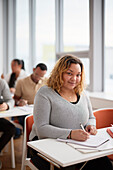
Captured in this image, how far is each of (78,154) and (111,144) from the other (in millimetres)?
298

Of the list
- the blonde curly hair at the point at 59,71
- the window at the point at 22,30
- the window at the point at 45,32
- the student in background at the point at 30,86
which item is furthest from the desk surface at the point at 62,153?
the window at the point at 22,30

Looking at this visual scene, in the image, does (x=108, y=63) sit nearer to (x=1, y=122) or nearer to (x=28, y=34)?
(x=1, y=122)

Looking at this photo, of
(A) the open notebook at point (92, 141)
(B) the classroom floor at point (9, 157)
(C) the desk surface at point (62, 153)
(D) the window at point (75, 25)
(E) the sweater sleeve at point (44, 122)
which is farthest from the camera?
(D) the window at point (75, 25)

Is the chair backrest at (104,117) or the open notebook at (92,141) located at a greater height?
the open notebook at (92,141)

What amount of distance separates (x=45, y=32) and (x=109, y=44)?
6.91 feet

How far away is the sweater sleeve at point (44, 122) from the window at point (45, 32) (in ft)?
10.5

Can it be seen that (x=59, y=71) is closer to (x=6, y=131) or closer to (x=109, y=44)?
(x=6, y=131)

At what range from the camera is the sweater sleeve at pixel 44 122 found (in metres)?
1.66

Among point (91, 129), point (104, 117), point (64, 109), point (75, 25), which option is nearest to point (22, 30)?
point (75, 25)

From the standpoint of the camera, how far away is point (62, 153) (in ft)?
4.35

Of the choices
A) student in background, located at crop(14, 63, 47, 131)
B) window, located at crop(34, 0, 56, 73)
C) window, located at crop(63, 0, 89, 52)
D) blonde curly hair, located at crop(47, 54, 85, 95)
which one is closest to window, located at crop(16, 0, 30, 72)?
window, located at crop(34, 0, 56, 73)

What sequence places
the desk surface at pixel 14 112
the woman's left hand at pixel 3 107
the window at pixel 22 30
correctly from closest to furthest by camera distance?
the desk surface at pixel 14 112
the woman's left hand at pixel 3 107
the window at pixel 22 30

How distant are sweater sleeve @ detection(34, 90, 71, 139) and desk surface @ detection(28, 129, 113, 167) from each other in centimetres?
13

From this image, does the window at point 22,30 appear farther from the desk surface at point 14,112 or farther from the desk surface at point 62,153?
the desk surface at point 62,153
